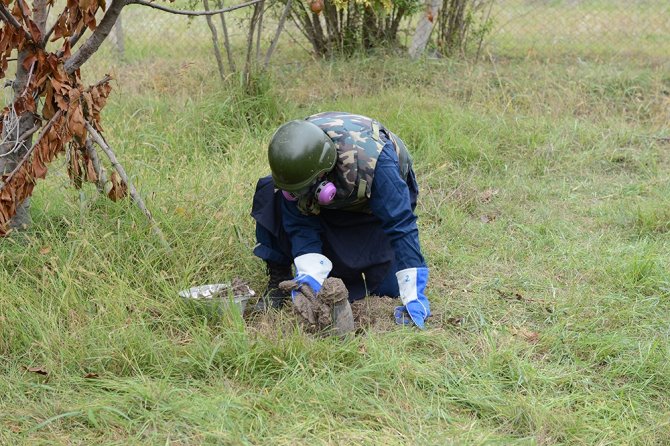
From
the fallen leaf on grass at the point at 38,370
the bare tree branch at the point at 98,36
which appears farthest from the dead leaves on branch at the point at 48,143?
the fallen leaf on grass at the point at 38,370

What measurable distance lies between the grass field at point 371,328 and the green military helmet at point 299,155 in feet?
2.15

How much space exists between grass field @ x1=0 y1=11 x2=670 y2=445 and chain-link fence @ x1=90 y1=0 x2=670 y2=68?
184 centimetres

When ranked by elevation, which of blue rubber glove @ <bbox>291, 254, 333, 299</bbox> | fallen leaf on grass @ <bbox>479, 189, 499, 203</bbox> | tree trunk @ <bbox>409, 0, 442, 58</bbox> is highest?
tree trunk @ <bbox>409, 0, 442, 58</bbox>

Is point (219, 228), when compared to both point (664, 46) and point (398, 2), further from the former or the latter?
point (664, 46)

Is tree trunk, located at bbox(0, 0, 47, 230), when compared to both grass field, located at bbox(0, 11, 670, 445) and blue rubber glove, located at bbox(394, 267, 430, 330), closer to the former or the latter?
grass field, located at bbox(0, 11, 670, 445)

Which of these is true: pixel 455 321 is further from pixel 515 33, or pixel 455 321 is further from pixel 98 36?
pixel 515 33

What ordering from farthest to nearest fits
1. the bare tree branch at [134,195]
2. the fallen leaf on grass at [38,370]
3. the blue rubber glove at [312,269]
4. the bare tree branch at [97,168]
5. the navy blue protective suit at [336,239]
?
the bare tree branch at [97,168] → the bare tree branch at [134,195] → the navy blue protective suit at [336,239] → the blue rubber glove at [312,269] → the fallen leaf on grass at [38,370]

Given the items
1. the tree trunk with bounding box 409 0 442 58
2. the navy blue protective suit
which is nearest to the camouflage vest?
the navy blue protective suit

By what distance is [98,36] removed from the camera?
379cm

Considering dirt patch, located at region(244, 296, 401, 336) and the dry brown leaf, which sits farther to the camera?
the dry brown leaf

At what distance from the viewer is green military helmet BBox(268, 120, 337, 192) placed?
3.37m

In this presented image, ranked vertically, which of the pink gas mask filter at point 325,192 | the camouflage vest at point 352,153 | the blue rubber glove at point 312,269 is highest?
the camouflage vest at point 352,153

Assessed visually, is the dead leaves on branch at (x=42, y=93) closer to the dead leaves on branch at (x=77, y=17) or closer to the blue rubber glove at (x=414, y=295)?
the dead leaves on branch at (x=77, y=17)

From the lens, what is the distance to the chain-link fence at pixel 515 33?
8.20m
